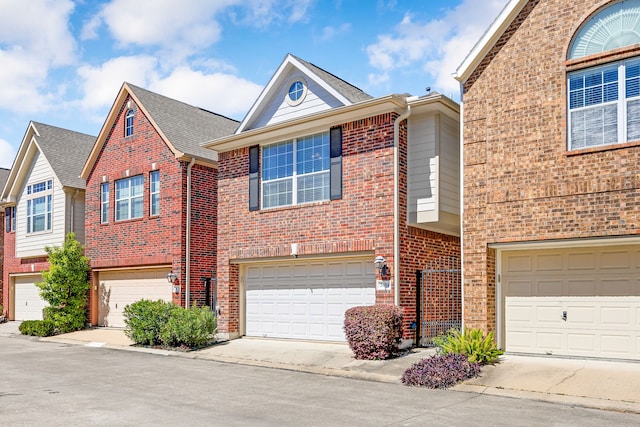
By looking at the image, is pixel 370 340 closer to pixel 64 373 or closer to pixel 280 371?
pixel 280 371

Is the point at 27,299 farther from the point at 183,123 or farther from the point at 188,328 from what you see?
the point at 188,328

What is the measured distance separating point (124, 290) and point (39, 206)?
7.49 m

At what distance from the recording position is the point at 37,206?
28438 mm

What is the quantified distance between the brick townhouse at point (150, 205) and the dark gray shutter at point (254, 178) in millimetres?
3253

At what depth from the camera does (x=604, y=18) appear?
13.1 m

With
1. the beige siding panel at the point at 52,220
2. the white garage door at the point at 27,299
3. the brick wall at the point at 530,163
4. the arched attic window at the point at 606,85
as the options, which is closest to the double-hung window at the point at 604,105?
the arched attic window at the point at 606,85

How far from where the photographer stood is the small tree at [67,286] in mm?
23922

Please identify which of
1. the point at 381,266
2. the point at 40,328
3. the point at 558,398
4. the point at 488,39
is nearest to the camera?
the point at 558,398

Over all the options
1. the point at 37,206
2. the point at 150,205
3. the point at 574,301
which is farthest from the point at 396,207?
the point at 37,206

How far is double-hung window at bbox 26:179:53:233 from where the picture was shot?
27703 mm

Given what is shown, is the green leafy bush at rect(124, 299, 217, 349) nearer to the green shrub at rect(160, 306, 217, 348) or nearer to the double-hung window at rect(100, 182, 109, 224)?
the green shrub at rect(160, 306, 217, 348)

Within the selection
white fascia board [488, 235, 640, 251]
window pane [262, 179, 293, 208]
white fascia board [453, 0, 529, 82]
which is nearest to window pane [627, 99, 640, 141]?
white fascia board [488, 235, 640, 251]

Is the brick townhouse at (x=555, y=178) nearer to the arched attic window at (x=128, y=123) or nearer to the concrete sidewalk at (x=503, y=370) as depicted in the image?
the concrete sidewalk at (x=503, y=370)

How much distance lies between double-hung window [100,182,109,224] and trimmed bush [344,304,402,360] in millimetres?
13466
